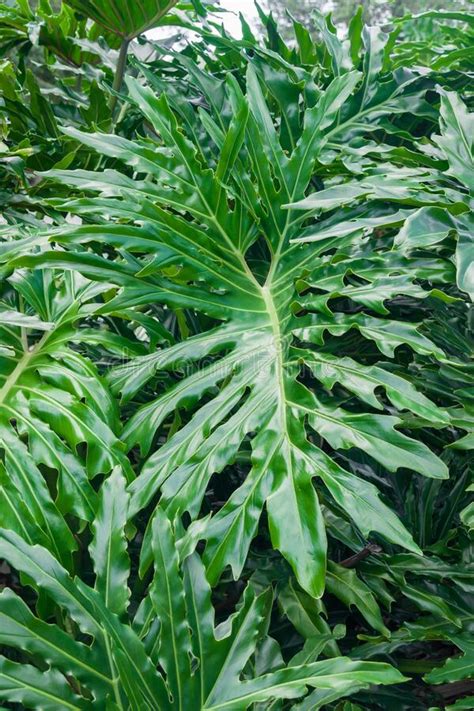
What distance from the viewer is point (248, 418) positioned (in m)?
0.75

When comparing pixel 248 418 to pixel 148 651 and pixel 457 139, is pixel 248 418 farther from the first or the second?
pixel 457 139

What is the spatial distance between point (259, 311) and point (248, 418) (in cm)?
21

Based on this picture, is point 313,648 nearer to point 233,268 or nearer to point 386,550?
point 386,550

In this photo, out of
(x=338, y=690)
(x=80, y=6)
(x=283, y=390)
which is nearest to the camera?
(x=338, y=690)

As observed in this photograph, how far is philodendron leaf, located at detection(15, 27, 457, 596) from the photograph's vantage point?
646 millimetres

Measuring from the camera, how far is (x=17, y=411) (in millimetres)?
816

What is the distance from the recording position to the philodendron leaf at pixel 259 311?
0.65 m

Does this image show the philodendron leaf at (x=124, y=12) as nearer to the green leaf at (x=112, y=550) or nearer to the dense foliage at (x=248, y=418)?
the dense foliage at (x=248, y=418)

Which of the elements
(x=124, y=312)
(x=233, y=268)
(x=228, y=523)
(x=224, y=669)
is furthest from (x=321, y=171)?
(x=224, y=669)

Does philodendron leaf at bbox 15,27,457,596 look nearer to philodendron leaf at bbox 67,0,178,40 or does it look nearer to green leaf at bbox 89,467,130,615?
green leaf at bbox 89,467,130,615

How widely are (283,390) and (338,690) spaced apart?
31 centimetres

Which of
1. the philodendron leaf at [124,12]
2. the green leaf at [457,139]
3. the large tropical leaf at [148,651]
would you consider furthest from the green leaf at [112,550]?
the philodendron leaf at [124,12]

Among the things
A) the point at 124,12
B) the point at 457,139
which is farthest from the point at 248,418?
the point at 124,12

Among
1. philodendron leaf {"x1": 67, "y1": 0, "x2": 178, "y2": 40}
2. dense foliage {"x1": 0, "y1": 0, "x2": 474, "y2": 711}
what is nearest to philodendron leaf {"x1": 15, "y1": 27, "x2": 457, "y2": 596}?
dense foliage {"x1": 0, "y1": 0, "x2": 474, "y2": 711}
